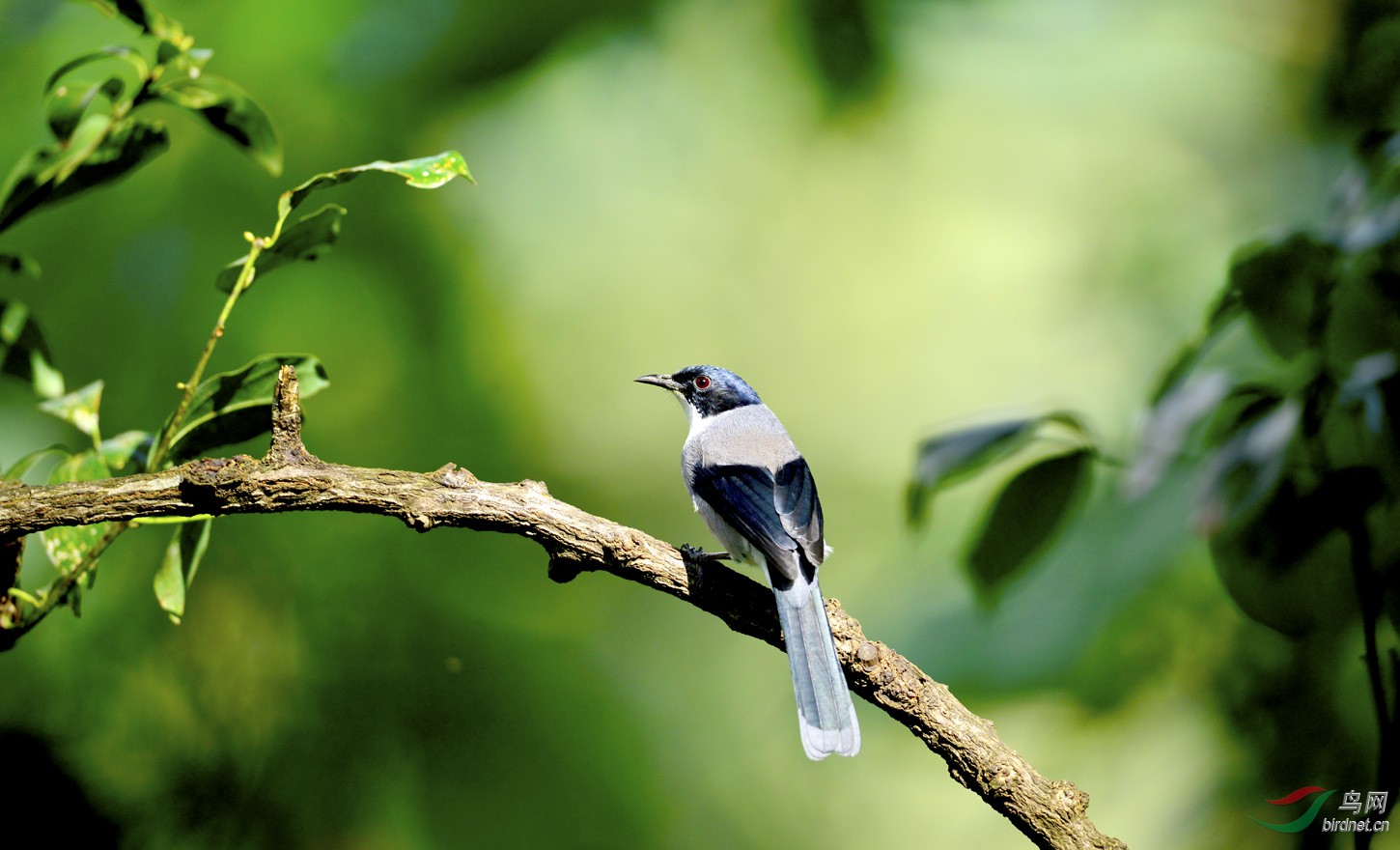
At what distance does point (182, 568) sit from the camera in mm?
1085

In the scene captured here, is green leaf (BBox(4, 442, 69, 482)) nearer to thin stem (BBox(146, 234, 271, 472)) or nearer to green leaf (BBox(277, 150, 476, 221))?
thin stem (BBox(146, 234, 271, 472))

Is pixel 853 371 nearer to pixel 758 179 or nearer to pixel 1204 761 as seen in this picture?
pixel 758 179

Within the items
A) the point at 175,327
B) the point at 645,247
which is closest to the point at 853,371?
the point at 645,247

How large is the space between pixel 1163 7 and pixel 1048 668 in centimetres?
163

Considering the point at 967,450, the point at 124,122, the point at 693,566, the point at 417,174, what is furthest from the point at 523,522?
the point at 124,122

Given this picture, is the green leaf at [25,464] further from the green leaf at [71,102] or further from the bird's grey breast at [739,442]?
the bird's grey breast at [739,442]

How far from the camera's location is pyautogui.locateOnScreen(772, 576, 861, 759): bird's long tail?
1058 mm

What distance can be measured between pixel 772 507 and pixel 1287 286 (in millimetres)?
689

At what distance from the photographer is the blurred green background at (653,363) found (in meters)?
2.07

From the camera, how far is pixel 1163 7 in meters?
2.38

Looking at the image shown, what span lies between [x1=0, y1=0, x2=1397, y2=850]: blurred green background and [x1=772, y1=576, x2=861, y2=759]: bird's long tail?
996mm

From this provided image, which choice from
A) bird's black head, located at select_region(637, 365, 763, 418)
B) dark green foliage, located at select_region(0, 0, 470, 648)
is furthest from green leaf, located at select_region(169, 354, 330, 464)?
bird's black head, located at select_region(637, 365, 763, 418)

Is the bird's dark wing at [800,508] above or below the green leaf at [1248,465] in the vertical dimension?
below

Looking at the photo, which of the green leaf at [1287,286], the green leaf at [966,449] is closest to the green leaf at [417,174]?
the green leaf at [966,449]
